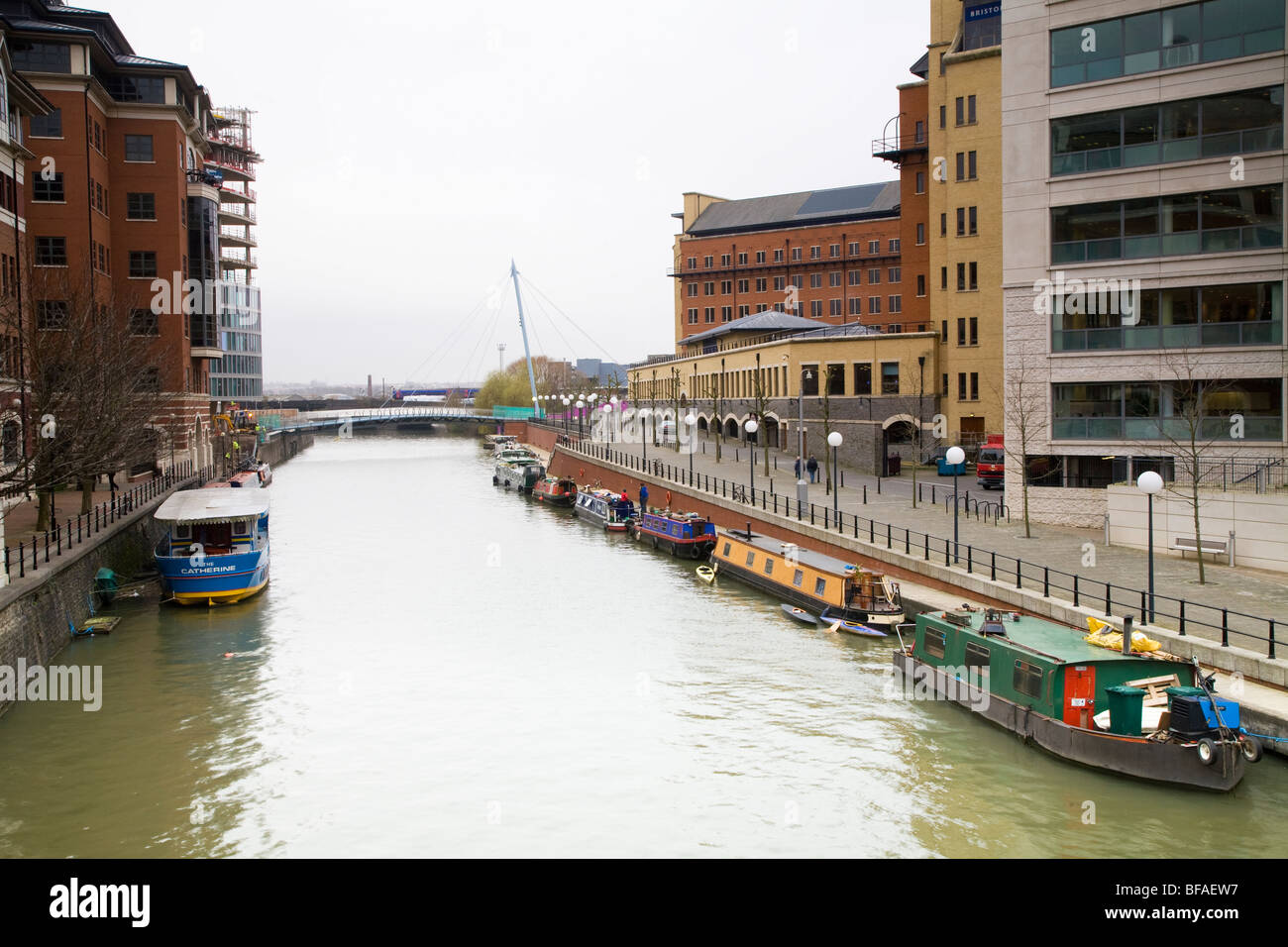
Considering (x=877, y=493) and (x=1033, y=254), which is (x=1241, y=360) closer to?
(x=1033, y=254)

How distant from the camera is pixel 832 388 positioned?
58.7 metres

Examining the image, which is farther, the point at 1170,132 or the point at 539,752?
the point at 1170,132

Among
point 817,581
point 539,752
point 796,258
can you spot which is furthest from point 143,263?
point 796,258

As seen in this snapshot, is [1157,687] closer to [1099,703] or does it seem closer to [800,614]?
[1099,703]

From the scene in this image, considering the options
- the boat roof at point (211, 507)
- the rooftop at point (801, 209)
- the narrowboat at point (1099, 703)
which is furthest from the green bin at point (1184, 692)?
the rooftop at point (801, 209)

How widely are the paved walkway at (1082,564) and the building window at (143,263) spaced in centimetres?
3594

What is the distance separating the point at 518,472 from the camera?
2995 inches

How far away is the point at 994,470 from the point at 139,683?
33.9 m

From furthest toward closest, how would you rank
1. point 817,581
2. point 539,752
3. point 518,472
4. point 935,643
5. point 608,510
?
point 518,472 → point 608,510 → point 817,581 → point 935,643 → point 539,752

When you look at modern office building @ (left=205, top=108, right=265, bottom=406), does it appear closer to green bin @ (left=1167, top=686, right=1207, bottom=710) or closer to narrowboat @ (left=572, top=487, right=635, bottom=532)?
narrowboat @ (left=572, top=487, right=635, bottom=532)

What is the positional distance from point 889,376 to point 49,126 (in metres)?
43.5

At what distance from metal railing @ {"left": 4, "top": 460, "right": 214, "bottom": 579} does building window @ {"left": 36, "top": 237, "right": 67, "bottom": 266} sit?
11.1m

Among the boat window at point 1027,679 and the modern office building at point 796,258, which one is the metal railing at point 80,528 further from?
the modern office building at point 796,258
